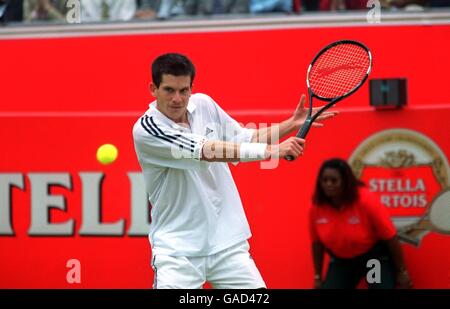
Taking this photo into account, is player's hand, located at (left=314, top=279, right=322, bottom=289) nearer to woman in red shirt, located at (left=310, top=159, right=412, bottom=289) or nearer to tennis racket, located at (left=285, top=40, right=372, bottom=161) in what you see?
woman in red shirt, located at (left=310, top=159, right=412, bottom=289)

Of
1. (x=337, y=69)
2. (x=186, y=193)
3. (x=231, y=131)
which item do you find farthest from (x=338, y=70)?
(x=186, y=193)

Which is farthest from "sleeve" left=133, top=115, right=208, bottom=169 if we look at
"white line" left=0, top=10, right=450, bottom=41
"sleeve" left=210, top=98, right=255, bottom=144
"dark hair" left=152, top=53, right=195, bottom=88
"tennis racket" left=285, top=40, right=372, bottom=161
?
"white line" left=0, top=10, right=450, bottom=41

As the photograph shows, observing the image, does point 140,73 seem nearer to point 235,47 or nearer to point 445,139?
point 235,47

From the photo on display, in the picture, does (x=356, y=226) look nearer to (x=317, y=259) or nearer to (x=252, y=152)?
(x=317, y=259)

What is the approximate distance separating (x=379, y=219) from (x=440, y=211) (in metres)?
0.40

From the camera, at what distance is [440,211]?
6.69 metres

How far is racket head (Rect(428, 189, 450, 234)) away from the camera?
669cm

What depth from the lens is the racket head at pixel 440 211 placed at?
669 cm

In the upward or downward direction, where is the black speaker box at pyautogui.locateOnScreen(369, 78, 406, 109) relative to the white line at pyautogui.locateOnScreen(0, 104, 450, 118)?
upward

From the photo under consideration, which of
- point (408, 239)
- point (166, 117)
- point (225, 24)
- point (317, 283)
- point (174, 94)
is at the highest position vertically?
point (225, 24)

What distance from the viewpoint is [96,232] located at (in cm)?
706

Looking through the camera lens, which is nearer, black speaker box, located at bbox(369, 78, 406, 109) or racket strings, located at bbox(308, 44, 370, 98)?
racket strings, located at bbox(308, 44, 370, 98)

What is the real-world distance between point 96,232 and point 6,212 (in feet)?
2.13
